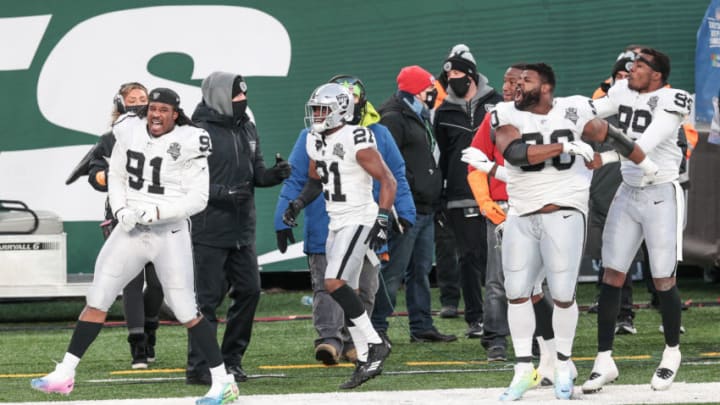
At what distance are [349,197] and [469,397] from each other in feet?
4.72

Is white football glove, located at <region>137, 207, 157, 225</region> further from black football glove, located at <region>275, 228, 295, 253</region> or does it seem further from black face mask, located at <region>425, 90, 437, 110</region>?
black face mask, located at <region>425, 90, 437, 110</region>

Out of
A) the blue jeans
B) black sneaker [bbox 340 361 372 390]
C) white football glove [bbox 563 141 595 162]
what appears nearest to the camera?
white football glove [bbox 563 141 595 162]

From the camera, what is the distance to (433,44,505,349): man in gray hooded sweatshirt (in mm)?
9938

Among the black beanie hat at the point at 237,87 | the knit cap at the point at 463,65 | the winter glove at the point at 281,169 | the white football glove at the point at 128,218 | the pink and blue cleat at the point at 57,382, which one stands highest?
the knit cap at the point at 463,65

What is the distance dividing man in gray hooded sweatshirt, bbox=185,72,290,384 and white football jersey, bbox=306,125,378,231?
0.83 ft

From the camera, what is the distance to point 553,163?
755cm

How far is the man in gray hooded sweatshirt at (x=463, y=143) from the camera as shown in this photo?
9.94m

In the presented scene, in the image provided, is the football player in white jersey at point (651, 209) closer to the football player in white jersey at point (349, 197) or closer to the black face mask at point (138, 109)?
the football player in white jersey at point (349, 197)

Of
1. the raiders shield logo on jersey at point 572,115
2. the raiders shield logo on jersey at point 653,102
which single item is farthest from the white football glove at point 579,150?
the raiders shield logo on jersey at point 653,102

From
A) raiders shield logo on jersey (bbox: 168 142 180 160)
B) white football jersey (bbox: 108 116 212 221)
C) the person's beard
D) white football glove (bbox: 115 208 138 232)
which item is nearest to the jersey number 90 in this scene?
the person's beard

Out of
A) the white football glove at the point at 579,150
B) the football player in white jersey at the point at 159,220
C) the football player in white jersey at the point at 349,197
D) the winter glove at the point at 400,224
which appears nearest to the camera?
the white football glove at the point at 579,150

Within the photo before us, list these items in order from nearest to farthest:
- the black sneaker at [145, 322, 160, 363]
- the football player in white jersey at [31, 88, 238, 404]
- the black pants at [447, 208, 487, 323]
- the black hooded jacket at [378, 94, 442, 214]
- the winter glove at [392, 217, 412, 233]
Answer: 1. the football player in white jersey at [31, 88, 238, 404]
2. the winter glove at [392, 217, 412, 233]
3. the black sneaker at [145, 322, 160, 363]
4. the black pants at [447, 208, 487, 323]
5. the black hooded jacket at [378, 94, 442, 214]

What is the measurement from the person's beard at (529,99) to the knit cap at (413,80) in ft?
8.89

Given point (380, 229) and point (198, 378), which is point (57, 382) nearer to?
point (198, 378)
